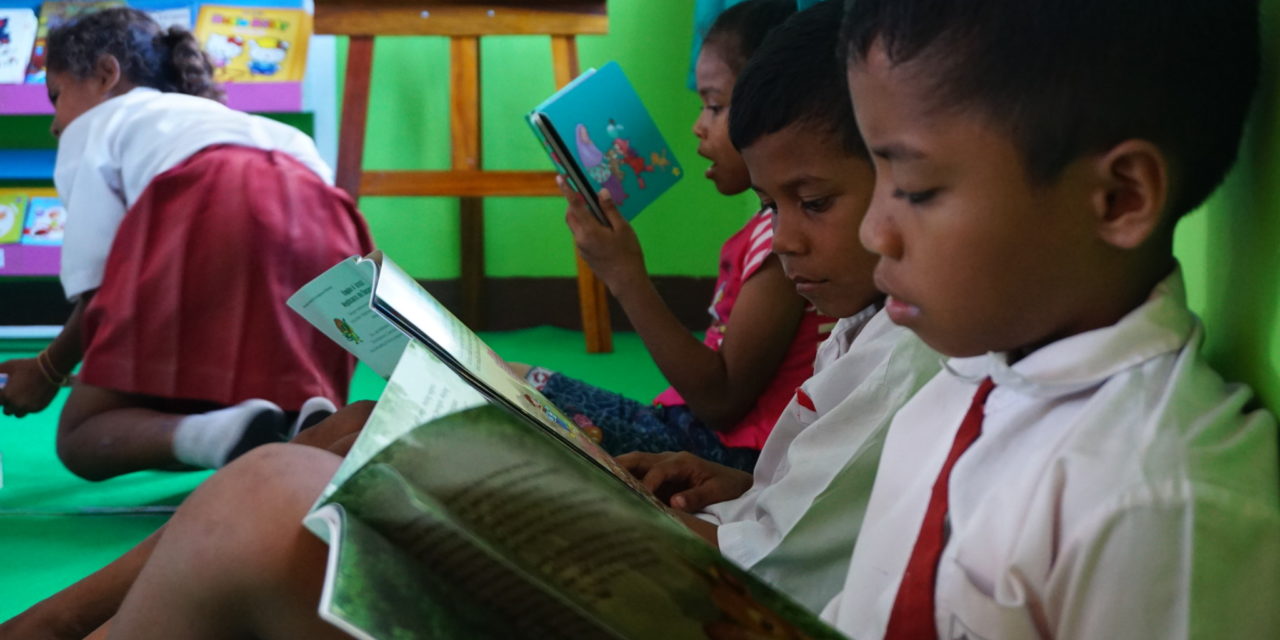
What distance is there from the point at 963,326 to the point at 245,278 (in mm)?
1175

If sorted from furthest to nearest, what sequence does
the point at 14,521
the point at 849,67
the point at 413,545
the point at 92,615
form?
the point at 14,521, the point at 92,615, the point at 849,67, the point at 413,545

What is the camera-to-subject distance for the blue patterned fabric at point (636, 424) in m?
1.12

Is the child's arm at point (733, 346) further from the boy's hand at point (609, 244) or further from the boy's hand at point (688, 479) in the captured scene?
the boy's hand at point (688, 479)

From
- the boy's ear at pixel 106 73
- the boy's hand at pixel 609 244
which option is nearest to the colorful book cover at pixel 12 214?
the boy's ear at pixel 106 73

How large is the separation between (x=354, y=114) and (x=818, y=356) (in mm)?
1518

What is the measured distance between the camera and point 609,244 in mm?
1256

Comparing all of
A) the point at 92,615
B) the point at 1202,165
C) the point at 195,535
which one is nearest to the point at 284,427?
the point at 92,615

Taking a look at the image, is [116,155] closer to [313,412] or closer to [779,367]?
[313,412]

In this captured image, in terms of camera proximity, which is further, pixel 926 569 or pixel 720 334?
pixel 720 334

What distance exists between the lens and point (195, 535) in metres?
0.53

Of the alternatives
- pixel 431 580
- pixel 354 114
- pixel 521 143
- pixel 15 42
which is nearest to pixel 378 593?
pixel 431 580

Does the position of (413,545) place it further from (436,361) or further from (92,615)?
(92,615)

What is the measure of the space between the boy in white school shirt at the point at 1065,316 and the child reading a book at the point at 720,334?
0.51m

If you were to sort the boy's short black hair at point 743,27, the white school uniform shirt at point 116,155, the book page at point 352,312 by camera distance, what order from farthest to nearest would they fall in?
the white school uniform shirt at point 116,155, the boy's short black hair at point 743,27, the book page at point 352,312
